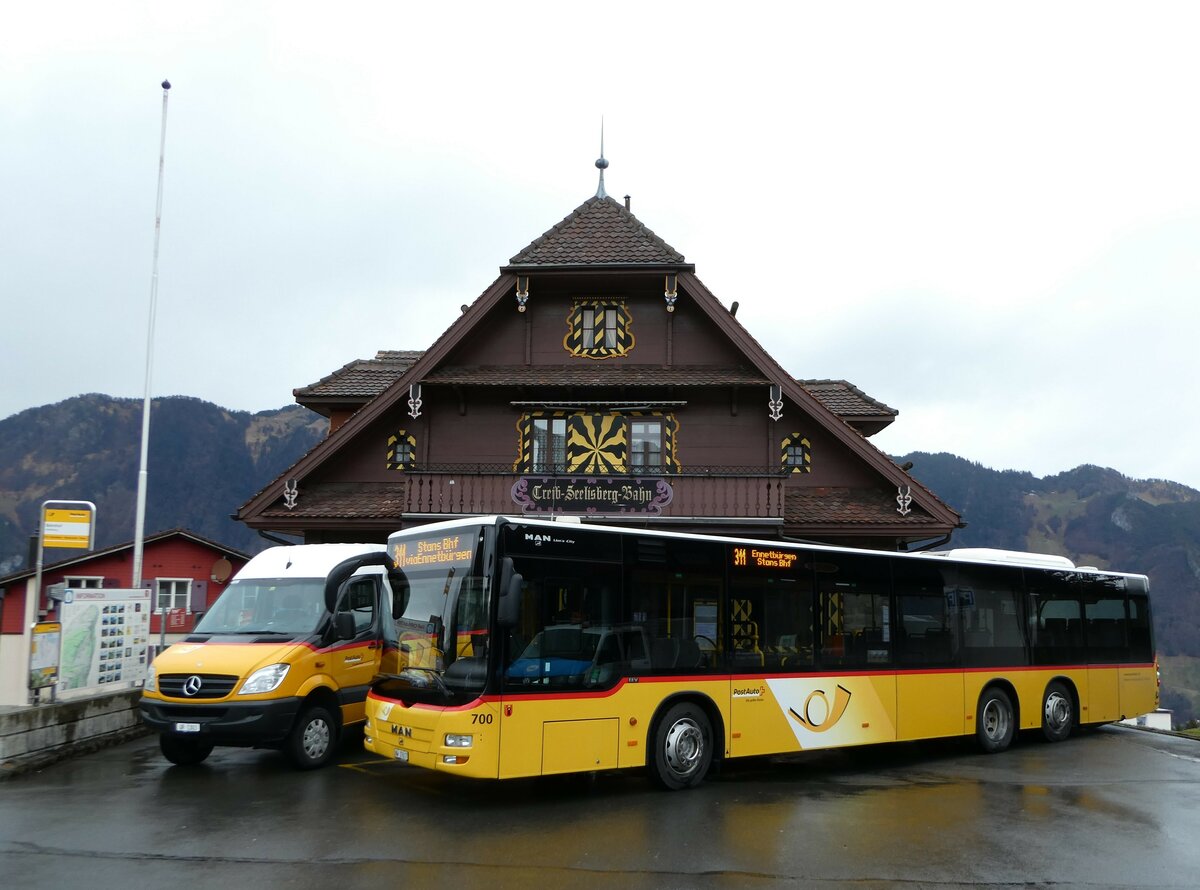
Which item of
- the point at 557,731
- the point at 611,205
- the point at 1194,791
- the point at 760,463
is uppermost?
the point at 611,205

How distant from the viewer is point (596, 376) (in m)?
22.9

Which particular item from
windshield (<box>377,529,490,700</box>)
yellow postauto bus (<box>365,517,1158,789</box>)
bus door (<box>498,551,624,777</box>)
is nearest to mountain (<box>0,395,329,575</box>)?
yellow postauto bus (<box>365,517,1158,789</box>)

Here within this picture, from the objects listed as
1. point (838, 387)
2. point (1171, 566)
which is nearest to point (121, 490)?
point (838, 387)

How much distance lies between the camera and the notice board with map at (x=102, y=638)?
13.5 m

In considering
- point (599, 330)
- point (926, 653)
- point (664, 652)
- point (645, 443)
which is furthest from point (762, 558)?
point (599, 330)

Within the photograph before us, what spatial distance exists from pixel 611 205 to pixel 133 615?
15.1 m

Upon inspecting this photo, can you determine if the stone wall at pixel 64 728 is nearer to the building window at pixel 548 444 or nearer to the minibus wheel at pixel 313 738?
the minibus wheel at pixel 313 738

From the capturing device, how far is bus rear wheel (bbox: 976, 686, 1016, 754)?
14.5 m

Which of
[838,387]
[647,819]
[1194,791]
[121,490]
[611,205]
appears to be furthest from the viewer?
[121,490]

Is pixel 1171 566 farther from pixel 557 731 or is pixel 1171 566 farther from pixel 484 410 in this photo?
pixel 557 731

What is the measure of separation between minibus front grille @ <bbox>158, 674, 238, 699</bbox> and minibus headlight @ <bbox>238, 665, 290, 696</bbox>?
0.14 m

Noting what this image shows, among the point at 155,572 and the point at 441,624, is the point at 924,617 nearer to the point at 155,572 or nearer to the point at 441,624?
the point at 441,624

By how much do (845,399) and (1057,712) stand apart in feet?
44.1

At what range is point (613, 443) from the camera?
75.5 ft
